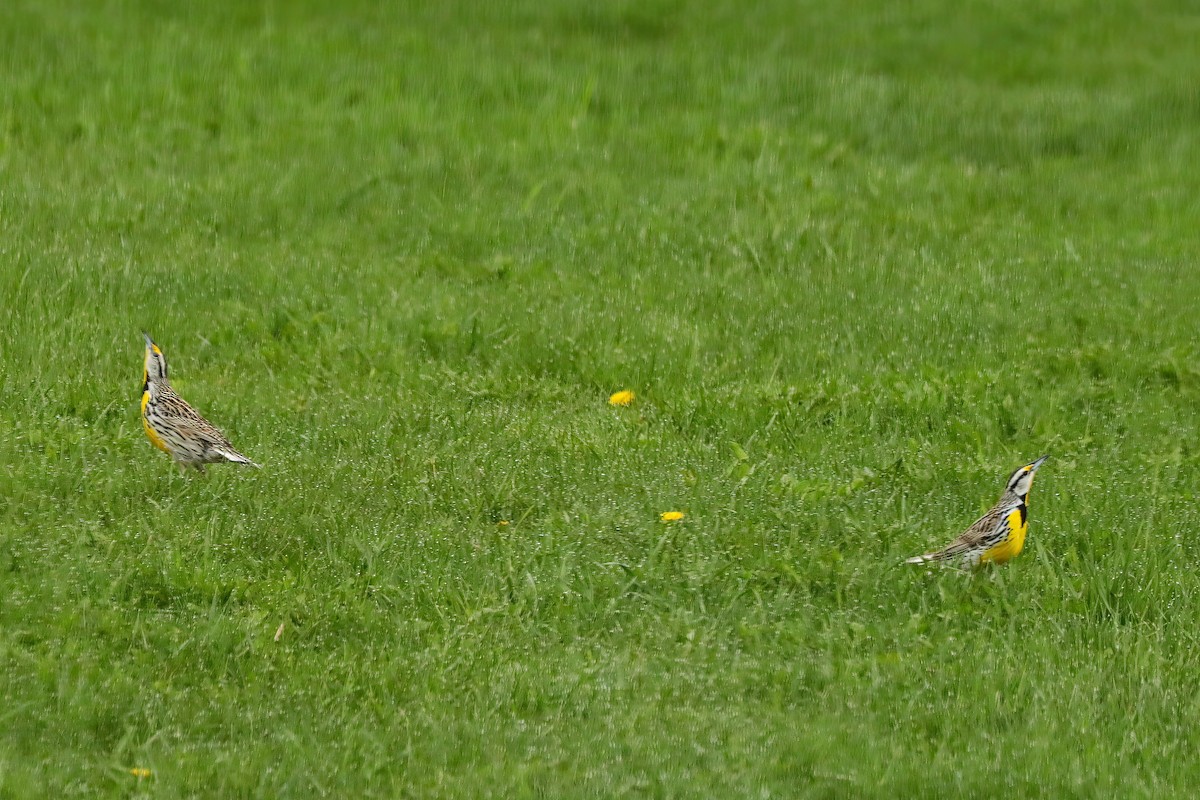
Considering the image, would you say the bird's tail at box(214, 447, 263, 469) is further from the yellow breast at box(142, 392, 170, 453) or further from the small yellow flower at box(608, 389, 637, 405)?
the small yellow flower at box(608, 389, 637, 405)

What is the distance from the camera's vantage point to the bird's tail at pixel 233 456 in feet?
26.9

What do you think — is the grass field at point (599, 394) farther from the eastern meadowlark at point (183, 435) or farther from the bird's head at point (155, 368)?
the bird's head at point (155, 368)

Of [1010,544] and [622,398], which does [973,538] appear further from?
[622,398]

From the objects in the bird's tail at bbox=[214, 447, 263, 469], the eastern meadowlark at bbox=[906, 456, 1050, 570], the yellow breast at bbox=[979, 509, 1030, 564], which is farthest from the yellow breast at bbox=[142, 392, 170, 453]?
the yellow breast at bbox=[979, 509, 1030, 564]

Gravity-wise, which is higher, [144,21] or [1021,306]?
[144,21]

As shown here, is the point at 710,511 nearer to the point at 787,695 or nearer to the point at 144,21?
the point at 787,695

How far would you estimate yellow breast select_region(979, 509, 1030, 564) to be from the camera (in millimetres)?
7281

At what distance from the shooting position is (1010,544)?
7.30 m

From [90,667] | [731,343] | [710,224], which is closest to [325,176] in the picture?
[710,224]

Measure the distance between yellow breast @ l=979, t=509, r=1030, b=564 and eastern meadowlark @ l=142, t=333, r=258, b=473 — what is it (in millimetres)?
3540

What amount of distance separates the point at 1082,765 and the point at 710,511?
2553mm

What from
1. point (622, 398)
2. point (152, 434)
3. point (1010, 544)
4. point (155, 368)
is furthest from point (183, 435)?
point (1010, 544)

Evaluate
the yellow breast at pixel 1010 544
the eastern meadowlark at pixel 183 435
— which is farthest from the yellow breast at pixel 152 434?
the yellow breast at pixel 1010 544

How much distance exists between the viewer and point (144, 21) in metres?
16.4
